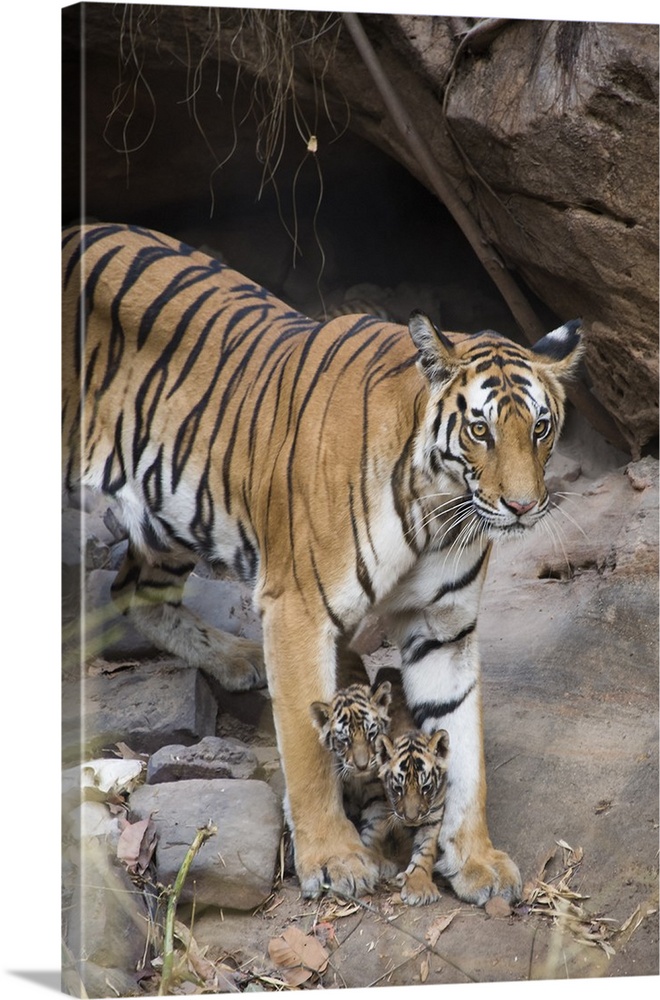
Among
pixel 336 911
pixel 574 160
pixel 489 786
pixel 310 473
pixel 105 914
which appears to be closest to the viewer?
pixel 105 914

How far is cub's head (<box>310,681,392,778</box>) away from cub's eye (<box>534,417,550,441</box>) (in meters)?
0.97

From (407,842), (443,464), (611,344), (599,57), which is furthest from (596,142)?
→ (407,842)

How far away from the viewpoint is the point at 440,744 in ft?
14.7

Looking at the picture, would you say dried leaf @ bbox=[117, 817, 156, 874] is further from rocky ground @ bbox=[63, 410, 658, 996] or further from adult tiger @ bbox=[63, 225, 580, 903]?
adult tiger @ bbox=[63, 225, 580, 903]

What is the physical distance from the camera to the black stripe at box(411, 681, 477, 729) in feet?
14.7

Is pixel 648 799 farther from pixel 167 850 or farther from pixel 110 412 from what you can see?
pixel 110 412

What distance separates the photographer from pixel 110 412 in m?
4.53

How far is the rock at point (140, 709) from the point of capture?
4188 millimetres

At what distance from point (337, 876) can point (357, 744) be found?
40 centimetres

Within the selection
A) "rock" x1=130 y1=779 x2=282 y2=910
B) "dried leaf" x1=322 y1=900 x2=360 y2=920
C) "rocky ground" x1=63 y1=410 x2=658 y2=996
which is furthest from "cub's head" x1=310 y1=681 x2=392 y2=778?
"dried leaf" x1=322 y1=900 x2=360 y2=920

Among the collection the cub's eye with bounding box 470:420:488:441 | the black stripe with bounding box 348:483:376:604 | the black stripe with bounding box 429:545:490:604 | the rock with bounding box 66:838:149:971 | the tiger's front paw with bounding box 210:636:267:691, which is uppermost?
the cub's eye with bounding box 470:420:488:441

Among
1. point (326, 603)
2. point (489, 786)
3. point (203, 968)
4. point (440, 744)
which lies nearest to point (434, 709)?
point (440, 744)

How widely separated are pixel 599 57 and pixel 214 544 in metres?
2.08

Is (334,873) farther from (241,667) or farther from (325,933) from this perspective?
(241,667)
